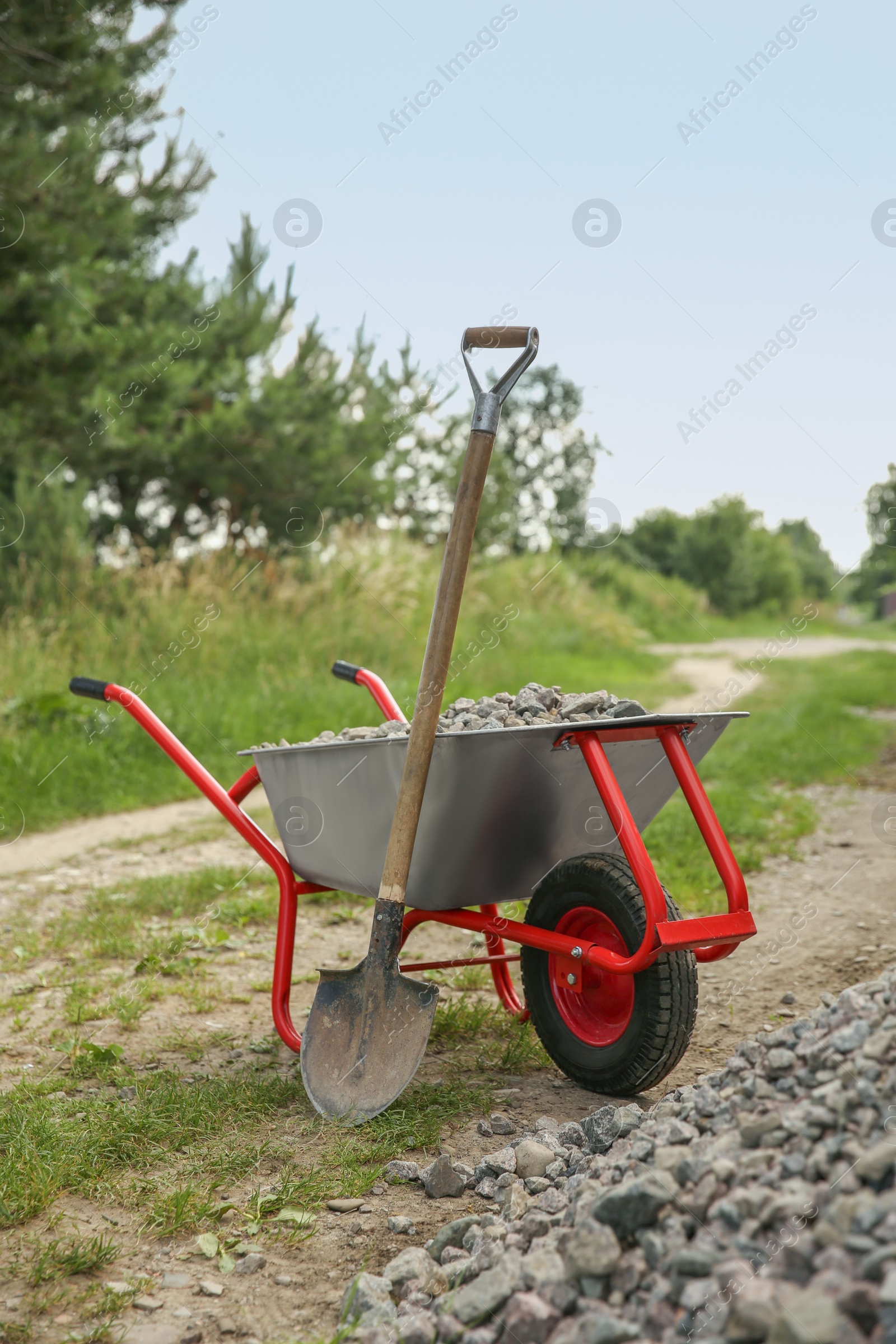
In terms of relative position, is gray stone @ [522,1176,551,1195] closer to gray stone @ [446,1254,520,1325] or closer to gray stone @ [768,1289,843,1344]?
gray stone @ [446,1254,520,1325]

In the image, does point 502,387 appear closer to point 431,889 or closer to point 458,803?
point 458,803

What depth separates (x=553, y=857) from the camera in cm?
260

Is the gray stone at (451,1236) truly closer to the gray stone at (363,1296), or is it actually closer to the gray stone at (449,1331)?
the gray stone at (363,1296)

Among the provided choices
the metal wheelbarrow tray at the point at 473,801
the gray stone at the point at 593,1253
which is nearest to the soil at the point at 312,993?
the gray stone at the point at 593,1253

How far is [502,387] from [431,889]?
1.25 meters

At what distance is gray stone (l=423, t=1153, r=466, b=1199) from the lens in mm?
1981

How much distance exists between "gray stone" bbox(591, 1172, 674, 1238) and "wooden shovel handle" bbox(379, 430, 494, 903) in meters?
0.95

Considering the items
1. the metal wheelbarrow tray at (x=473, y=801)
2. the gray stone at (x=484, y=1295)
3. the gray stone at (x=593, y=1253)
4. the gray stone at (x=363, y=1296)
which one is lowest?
the gray stone at (x=363, y=1296)

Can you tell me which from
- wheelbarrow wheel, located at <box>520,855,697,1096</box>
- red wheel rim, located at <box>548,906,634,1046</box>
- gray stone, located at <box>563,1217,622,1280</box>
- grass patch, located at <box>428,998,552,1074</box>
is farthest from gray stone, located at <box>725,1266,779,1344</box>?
grass patch, located at <box>428,998,552,1074</box>

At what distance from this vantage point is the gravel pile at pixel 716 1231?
1233mm

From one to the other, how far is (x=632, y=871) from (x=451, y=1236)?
871mm

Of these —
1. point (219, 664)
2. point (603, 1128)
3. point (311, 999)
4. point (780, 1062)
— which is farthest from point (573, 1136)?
point (219, 664)

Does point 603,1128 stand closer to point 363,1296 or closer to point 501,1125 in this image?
point 501,1125

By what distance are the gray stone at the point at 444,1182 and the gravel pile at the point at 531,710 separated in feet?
2.98
